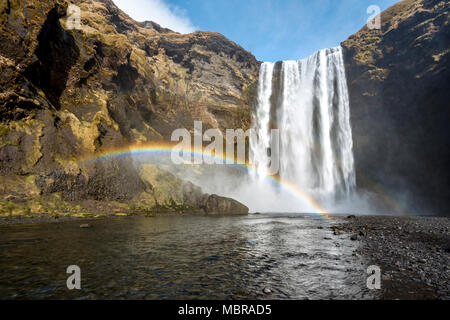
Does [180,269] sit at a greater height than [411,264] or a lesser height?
lesser

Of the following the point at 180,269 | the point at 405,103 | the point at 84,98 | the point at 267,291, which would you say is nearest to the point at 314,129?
the point at 405,103

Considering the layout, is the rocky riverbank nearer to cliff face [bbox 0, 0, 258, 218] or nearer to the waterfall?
cliff face [bbox 0, 0, 258, 218]

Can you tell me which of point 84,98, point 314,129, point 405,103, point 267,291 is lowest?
point 267,291

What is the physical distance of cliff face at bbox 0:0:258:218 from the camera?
27578 millimetres

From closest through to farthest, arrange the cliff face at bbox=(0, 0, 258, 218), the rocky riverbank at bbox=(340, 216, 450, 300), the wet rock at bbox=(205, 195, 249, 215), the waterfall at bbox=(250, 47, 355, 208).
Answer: the rocky riverbank at bbox=(340, 216, 450, 300) < the cliff face at bbox=(0, 0, 258, 218) < the wet rock at bbox=(205, 195, 249, 215) < the waterfall at bbox=(250, 47, 355, 208)

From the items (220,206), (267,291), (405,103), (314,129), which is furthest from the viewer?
(314,129)

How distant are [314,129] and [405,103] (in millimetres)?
17720

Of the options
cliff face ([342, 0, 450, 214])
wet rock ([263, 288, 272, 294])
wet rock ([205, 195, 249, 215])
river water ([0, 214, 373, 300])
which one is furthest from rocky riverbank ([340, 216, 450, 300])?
cliff face ([342, 0, 450, 214])

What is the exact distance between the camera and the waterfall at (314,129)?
5100cm

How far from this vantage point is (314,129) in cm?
5375

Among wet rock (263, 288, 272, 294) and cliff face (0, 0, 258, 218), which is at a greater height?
cliff face (0, 0, 258, 218)

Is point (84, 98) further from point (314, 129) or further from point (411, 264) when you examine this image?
point (314, 129)

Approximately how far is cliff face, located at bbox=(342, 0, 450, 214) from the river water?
1751 inches

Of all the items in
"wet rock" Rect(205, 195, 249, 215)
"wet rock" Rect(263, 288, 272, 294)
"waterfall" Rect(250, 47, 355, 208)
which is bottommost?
"wet rock" Rect(205, 195, 249, 215)
